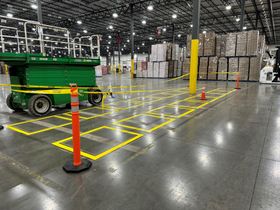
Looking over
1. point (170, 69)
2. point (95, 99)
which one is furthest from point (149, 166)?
point (170, 69)

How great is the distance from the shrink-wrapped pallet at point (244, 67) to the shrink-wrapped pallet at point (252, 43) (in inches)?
26.6

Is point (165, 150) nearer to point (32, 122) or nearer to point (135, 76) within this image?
point (32, 122)

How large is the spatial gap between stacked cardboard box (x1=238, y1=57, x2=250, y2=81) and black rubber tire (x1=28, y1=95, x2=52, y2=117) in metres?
17.1

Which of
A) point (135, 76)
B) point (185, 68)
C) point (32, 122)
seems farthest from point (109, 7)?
point (32, 122)

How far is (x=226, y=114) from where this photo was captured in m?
6.00

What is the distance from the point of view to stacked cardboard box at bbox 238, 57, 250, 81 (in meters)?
16.8

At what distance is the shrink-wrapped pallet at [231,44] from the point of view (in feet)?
56.2

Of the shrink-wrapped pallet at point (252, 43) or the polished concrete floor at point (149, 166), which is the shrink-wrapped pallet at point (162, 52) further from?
the polished concrete floor at point (149, 166)

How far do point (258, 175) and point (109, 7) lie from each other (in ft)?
86.6

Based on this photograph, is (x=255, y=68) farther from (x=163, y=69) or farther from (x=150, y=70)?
(x=150, y=70)

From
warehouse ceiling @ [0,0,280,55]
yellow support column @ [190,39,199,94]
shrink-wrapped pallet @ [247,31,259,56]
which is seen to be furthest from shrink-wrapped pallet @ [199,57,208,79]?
yellow support column @ [190,39,199,94]

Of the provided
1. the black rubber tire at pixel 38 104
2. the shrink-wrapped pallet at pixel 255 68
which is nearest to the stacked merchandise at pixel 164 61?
the shrink-wrapped pallet at pixel 255 68

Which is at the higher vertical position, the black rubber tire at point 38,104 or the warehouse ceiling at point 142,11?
the warehouse ceiling at point 142,11

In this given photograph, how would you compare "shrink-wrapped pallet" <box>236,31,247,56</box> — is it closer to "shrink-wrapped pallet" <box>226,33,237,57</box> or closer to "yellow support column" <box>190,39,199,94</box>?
"shrink-wrapped pallet" <box>226,33,237,57</box>
